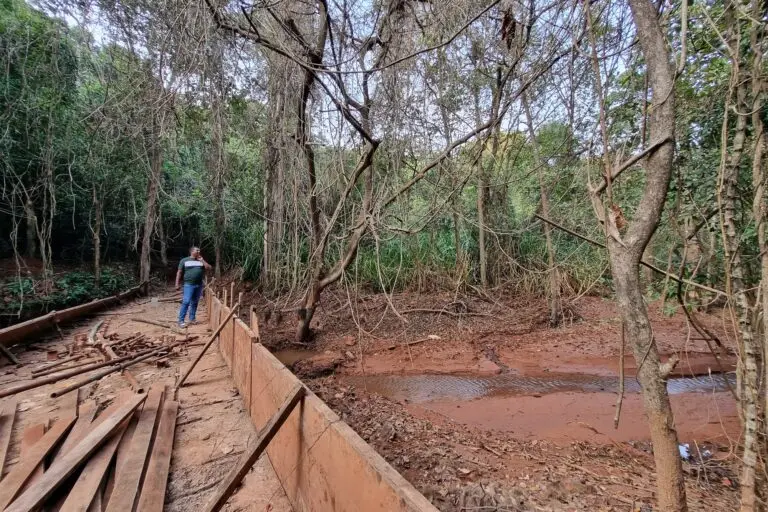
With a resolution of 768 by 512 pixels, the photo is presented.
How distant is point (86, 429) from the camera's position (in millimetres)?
2979

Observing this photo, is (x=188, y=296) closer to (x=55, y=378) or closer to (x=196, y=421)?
(x=55, y=378)

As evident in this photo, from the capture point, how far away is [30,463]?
247cm

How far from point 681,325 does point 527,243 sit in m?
3.59

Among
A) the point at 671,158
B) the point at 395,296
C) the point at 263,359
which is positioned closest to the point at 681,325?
the point at 395,296

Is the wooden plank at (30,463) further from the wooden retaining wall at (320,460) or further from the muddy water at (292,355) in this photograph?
the muddy water at (292,355)

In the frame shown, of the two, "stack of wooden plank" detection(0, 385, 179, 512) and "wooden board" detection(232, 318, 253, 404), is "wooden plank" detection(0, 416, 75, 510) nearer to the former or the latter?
"stack of wooden plank" detection(0, 385, 179, 512)

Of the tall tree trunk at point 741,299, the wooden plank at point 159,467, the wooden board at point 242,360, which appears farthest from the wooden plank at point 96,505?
the tall tree trunk at point 741,299

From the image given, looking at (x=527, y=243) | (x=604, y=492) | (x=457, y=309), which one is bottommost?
(x=604, y=492)

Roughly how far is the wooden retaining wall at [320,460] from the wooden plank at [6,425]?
1792 mm

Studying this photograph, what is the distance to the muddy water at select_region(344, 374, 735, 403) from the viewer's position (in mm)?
4863

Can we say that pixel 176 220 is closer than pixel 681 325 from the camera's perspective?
No

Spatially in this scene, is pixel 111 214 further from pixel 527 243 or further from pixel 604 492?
pixel 604 492

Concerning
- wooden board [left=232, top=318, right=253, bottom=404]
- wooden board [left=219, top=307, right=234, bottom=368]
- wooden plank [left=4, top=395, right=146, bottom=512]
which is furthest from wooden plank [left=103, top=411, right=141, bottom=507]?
wooden board [left=219, top=307, right=234, bottom=368]

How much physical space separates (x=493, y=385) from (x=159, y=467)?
4.15m
